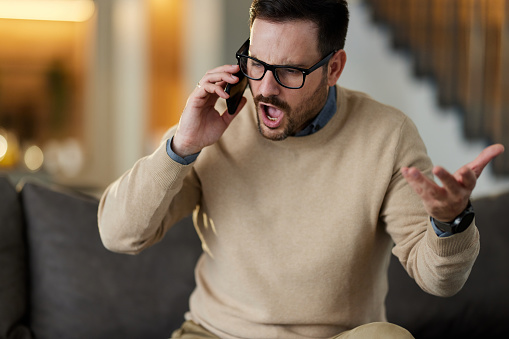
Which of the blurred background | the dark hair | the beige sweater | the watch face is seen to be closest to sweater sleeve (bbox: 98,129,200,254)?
the beige sweater

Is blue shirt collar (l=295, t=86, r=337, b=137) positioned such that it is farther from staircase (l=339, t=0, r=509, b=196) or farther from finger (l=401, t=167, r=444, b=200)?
staircase (l=339, t=0, r=509, b=196)

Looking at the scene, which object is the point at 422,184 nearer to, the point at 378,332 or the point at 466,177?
the point at 466,177

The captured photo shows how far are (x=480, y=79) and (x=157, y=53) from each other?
388cm

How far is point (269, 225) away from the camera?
156cm

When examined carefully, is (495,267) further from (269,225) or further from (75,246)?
(75,246)

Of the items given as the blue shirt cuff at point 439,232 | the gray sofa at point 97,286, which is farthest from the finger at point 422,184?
the gray sofa at point 97,286

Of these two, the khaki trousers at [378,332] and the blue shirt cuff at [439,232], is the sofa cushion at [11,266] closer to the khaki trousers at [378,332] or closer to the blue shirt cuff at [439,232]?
the khaki trousers at [378,332]

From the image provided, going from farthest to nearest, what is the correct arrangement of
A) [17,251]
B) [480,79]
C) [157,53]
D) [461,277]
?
[157,53] < [480,79] < [17,251] < [461,277]

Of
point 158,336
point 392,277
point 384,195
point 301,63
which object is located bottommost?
point 158,336

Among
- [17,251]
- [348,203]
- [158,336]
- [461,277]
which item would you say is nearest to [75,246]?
[17,251]

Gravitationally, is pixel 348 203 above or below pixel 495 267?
above

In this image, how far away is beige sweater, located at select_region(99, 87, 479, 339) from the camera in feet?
4.97

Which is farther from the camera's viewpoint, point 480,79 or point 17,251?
point 480,79

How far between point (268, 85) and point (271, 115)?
0.29 feet
